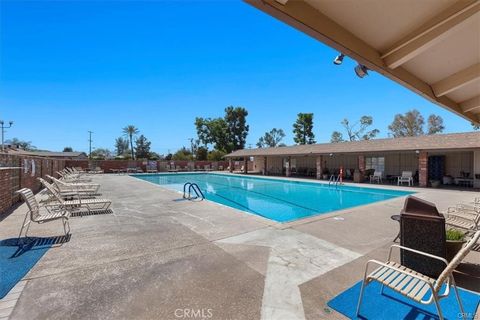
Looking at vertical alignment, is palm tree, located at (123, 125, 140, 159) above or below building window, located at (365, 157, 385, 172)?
above

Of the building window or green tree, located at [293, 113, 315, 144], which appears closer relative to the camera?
the building window

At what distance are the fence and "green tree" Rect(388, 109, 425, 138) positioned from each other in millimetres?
51396

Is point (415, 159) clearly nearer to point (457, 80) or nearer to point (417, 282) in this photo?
point (457, 80)

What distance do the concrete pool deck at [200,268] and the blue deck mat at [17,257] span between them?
152 mm

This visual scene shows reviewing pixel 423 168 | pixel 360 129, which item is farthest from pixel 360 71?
pixel 360 129

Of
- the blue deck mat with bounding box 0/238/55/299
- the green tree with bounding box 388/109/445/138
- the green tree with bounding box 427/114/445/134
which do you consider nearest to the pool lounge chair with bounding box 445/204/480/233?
the blue deck mat with bounding box 0/238/55/299

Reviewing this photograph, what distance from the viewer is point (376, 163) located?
2081 centimetres

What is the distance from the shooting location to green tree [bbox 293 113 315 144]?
45156mm

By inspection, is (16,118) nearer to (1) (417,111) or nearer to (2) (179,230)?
(2) (179,230)

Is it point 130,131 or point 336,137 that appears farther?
point 130,131

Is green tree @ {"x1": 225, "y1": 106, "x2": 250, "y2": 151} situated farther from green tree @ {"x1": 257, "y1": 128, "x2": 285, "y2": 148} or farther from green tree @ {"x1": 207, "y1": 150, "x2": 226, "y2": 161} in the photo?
green tree @ {"x1": 257, "y1": 128, "x2": 285, "y2": 148}

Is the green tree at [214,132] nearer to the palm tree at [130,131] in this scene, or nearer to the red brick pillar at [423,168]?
the palm tree at [130,131]

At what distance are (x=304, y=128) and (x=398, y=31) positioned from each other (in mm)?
44197

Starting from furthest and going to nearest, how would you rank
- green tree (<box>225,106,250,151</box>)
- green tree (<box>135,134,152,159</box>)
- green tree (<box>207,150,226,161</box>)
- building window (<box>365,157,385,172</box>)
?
green tree (<box>135,134,152,159</box>) < green tree (<box>225,106,250,151</box>) < green tree (<box>207,150,226,161</box>) < building window (<box>365,157,385,172</box>)
